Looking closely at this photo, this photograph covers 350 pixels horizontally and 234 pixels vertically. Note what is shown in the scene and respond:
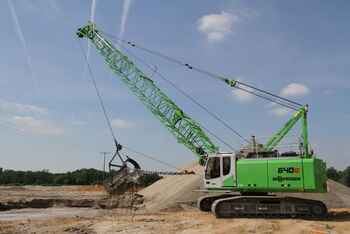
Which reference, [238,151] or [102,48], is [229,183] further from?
[102,48]

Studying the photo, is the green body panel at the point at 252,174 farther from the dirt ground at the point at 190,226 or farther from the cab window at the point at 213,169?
the dirt ground at the point at 190,226

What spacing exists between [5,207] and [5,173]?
7403 centimetres

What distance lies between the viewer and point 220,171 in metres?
13.3

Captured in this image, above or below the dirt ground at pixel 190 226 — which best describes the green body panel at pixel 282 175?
above

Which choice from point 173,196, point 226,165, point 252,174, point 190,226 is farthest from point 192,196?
point 190,226

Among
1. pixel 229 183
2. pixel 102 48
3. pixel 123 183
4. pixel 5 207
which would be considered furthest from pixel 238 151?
pixel 5 207

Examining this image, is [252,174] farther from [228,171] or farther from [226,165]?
[226,165]

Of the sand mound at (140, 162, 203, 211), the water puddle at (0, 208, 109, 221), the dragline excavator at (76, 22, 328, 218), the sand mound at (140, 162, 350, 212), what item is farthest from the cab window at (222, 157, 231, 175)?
the water puddle at (0, 208, 109, 221)

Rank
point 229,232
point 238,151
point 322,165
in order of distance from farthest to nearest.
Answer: point 238,151 < point 322,165 < point 229,232

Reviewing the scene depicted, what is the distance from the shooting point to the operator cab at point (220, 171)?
1292cm

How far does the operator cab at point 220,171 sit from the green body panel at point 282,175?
11.3 inches

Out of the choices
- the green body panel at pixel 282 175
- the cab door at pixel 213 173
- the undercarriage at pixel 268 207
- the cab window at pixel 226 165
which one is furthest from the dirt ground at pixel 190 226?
the cab window at pixel 226 165

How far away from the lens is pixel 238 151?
530 inches

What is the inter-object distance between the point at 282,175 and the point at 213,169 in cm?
288
